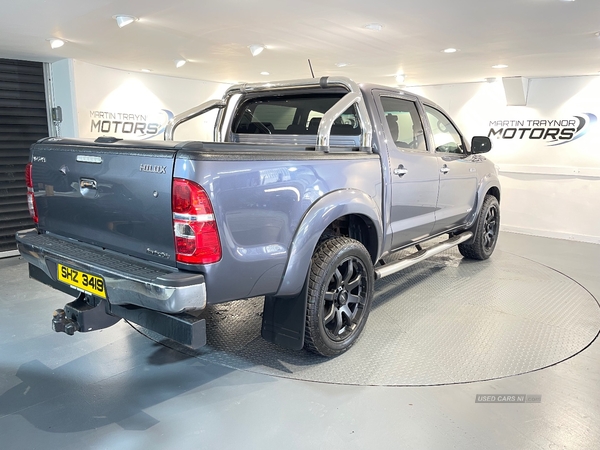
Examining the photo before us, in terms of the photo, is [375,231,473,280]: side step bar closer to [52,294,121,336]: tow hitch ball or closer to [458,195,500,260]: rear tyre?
[458,195,500,260]: rear tyre

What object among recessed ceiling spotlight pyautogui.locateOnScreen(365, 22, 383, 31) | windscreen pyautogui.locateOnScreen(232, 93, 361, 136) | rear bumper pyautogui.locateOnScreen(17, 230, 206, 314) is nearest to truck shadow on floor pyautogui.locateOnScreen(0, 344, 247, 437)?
rear bumper pyautogui.locateOnScreen(17, 230, 206, 314)

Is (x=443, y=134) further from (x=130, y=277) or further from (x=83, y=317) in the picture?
(x=83, y=317)

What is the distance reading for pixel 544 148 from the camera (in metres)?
6.80

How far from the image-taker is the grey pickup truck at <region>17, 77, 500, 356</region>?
1.97 meters

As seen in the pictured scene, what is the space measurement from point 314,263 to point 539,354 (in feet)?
5.27

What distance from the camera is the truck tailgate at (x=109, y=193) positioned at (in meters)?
2.00

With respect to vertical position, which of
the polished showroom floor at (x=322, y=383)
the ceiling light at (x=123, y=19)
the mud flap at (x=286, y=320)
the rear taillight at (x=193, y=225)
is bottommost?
the polished showroom floor at (x=322, y=383)

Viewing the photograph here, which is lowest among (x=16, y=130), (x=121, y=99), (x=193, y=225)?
(x=193, y=225)

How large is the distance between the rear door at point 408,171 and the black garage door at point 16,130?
4376 mm

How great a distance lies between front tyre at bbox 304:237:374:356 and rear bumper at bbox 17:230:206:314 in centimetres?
79

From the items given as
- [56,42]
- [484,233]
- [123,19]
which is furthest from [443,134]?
[56,42]

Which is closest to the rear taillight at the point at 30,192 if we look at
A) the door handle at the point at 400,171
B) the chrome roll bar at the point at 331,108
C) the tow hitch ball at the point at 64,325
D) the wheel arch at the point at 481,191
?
the tow hitch ball at the point at 64,325

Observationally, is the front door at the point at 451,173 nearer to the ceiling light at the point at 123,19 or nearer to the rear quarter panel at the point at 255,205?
the rear quarter panel at the point at 255,205

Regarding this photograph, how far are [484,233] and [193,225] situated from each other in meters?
3.93
